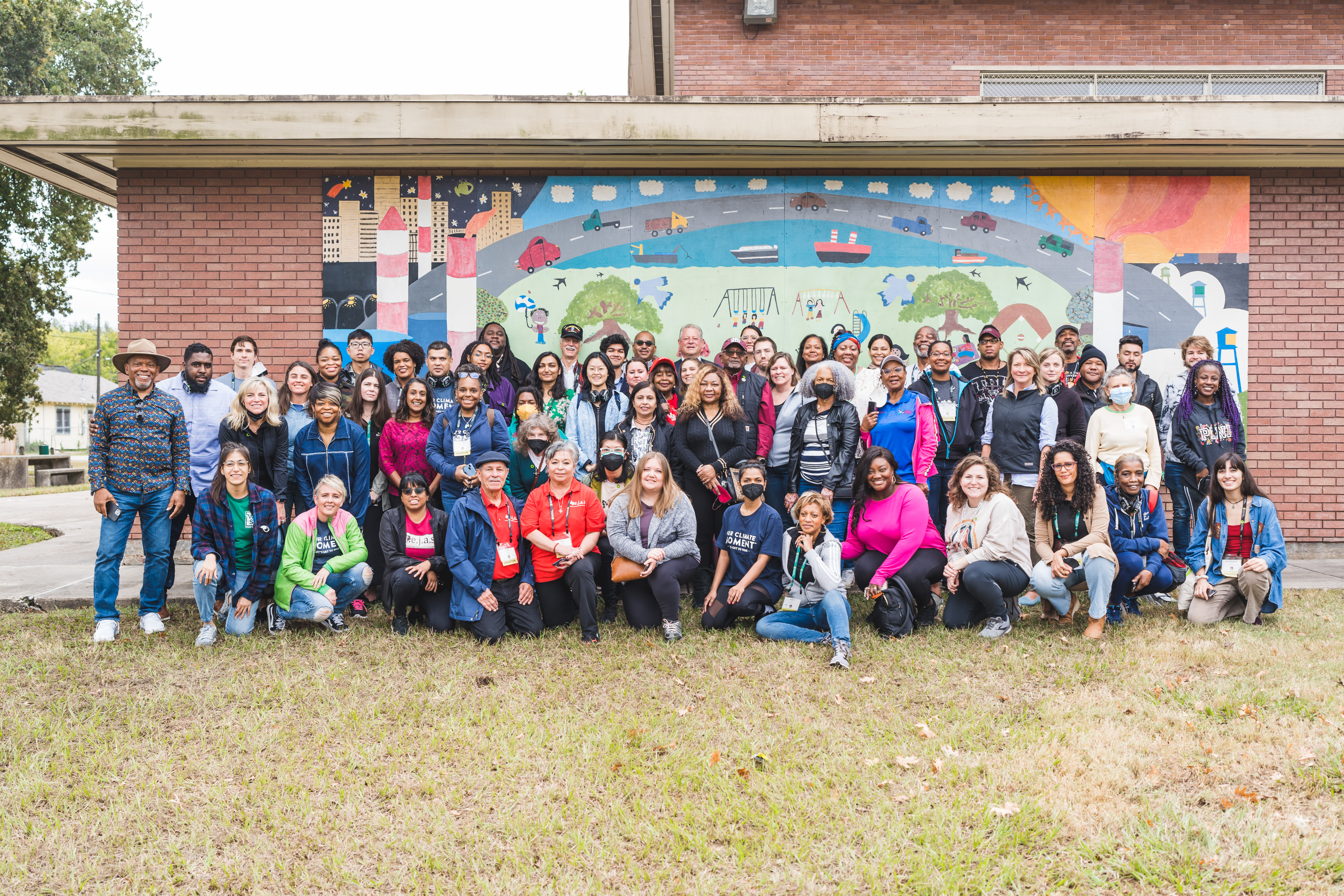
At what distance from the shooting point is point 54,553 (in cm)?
880

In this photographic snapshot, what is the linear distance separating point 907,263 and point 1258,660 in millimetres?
4859

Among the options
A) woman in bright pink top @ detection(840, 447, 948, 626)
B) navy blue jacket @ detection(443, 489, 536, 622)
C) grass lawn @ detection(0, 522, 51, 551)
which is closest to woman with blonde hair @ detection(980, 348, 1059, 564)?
woman in bright pink top @ detection(840, 447, 948, 626)

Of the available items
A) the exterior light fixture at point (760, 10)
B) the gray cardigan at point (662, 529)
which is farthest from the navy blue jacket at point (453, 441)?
the exterior light fixture at point (760, 10)

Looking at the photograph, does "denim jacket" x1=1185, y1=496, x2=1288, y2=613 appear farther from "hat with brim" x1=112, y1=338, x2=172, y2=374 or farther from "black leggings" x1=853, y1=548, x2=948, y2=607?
"hat with brim" x1=112, y1=338, x2=172, y2=374

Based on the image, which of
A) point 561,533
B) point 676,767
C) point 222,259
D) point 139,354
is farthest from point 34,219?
point 676,767

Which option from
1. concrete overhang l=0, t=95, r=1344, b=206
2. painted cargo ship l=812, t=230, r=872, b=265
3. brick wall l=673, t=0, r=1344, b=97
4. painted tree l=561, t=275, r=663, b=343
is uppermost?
brick wall l=673, t=0, r=1344, b=97

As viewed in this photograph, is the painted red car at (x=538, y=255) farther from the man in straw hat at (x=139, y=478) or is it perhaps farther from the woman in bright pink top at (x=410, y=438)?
the man in straw hat at (x=139, y=478)

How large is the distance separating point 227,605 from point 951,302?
7.14m

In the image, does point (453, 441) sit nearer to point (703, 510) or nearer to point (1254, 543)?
point (703, 510)

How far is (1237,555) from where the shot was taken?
582 centimetres

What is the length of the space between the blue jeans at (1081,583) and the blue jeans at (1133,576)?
0.08 metres

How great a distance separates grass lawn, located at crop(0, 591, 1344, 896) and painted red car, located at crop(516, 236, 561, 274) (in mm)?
4366

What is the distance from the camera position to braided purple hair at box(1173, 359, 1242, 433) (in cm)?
659

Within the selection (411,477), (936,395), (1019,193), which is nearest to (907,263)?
(1019,193)
